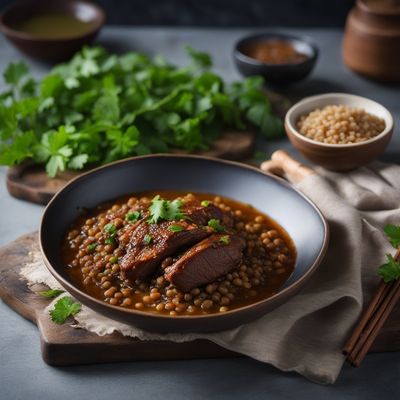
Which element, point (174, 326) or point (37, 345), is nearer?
point (174, 326)

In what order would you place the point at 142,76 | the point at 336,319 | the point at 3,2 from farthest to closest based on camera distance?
1. the point at 3,2
2. the point at 142,76
3. the point at 336,319

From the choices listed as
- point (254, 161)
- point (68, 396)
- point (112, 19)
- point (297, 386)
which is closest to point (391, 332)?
point (297, 386)

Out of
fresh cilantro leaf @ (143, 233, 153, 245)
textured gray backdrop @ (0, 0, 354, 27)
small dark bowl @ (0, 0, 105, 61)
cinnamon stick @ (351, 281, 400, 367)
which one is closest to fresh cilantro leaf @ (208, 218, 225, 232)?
fresh cilantro leaf @ (143, 233, 153, 245)

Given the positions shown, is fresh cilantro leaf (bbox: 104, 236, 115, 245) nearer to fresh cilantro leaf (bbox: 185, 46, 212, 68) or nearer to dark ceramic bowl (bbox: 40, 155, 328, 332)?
dark ceramic bowl (bbox: 40, 155, 328, 332)

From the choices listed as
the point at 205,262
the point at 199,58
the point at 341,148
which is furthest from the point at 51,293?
the point at 199,58

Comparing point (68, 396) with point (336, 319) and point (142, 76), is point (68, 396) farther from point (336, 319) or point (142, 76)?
point (142, 76)
